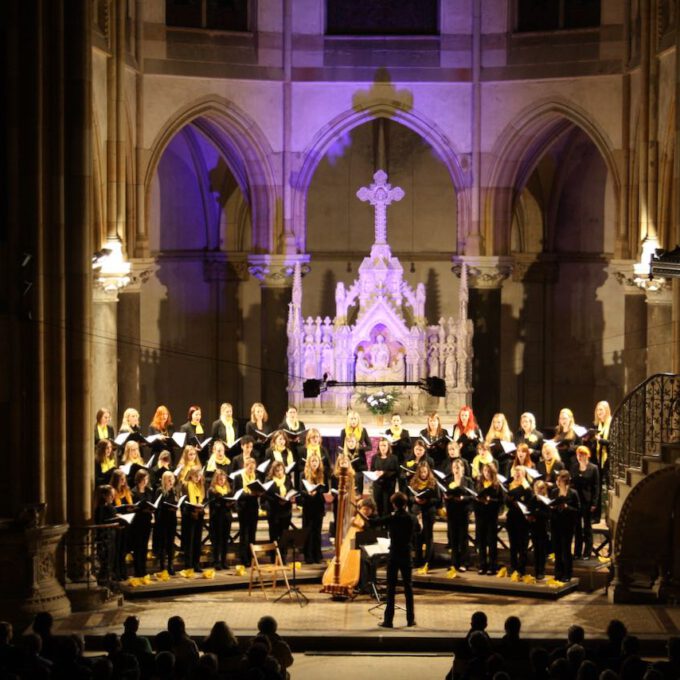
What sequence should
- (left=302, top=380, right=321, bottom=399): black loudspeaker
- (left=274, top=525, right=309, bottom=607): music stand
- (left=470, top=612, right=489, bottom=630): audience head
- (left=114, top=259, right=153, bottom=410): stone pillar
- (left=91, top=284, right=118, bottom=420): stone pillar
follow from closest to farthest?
1. (left=470, top=612, right=489, bottom=630): audience head
2. (left=274, top=525, right=309, bottom=607): music stand
3. (left=302, top=380, right=321, bottom=399): black loudspeaker
4. (left=91, top=284, right=118, bottom=420): stone pillar
5. (left=114, top=259, right=153, bottom=410): stone pillar

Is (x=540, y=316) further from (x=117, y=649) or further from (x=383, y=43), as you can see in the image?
(x=117, y=649)

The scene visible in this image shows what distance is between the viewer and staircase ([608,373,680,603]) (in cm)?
1600

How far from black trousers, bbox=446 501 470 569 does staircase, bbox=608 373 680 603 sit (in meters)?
1.50

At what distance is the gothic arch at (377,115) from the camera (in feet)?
73.2

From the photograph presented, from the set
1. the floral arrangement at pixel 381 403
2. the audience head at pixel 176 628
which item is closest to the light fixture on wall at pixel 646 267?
the floral arrangement at pixel 381 403

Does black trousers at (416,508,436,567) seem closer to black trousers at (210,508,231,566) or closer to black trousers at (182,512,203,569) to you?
black trousers at (210,508,231,566)

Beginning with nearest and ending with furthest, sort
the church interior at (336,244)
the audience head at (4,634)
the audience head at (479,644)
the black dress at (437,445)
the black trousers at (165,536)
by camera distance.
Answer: the audience head at (4,634)
the audience head at (479,644)
the church interior at (336,244)
the black trousers at (165,536)
the black dress at (437,445)

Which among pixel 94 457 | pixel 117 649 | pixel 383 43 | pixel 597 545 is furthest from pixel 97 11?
pixel 117 649

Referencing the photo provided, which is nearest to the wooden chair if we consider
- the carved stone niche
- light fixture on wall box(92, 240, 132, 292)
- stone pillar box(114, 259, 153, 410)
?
the carved stone niche

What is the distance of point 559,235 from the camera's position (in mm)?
25359

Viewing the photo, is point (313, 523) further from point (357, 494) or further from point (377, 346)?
point (377, 346)

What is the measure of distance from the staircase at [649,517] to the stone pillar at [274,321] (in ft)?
23.0

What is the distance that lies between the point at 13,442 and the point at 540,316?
39.6 ft

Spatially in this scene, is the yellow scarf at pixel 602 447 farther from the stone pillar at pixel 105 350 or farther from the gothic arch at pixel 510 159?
the stone pillar at pixel 105 350
